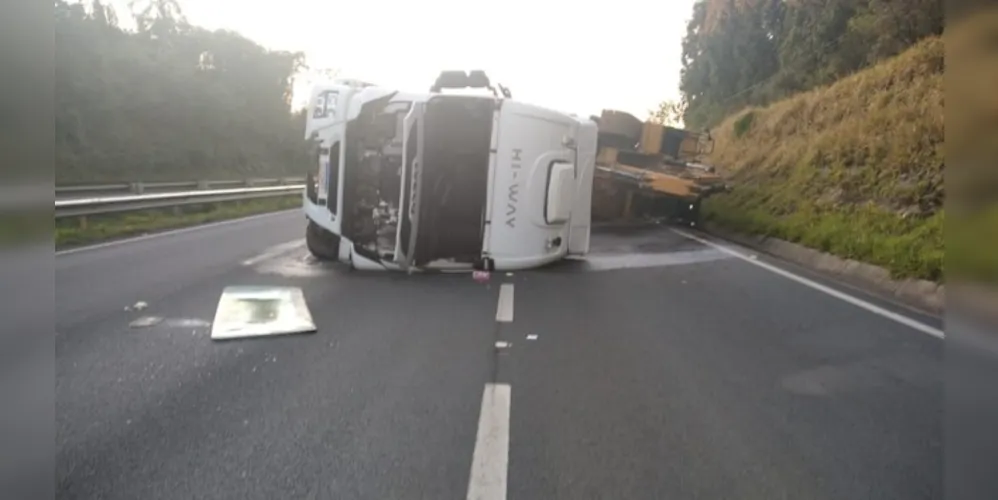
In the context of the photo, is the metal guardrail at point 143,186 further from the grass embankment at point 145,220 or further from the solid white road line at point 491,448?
the solid white road line at point 491,448

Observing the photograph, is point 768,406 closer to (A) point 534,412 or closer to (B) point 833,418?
(B) point 833,418

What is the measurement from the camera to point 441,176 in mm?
9664

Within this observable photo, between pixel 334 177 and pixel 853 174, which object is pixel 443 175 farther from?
pixel 853 174

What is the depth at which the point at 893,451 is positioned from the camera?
4.02 metres

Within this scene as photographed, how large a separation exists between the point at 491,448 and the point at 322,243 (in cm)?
769

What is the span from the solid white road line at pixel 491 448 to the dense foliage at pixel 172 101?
238 cm

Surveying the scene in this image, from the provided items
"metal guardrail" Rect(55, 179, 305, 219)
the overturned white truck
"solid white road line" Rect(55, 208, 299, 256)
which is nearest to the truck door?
the overturned white truck

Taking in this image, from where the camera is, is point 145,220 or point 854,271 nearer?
point 854,271

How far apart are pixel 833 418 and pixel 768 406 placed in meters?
0.35

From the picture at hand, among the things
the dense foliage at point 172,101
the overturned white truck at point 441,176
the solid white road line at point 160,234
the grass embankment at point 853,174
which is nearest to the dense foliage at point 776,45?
the grass embankment at point 853,174

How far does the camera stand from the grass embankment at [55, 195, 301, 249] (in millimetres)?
13938

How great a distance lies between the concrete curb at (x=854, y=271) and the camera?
347 inches

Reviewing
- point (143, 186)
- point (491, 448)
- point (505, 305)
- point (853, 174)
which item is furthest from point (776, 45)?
point (491, 448)

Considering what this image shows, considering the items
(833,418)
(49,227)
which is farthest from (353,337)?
(49,227)
